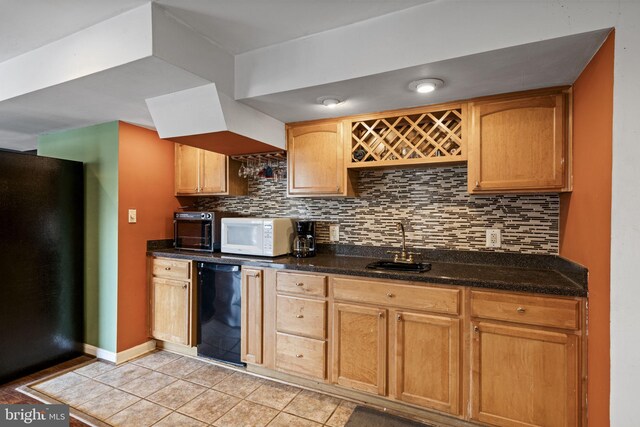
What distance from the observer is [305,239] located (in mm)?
2834

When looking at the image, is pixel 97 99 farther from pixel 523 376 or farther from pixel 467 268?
pixel 523 376

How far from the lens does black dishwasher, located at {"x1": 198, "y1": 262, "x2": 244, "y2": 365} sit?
2.71 metres

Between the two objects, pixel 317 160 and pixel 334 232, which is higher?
pixel 317 160

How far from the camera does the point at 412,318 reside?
81.3 inches

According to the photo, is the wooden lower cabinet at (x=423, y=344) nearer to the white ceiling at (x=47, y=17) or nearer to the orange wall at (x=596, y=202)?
the orange wall at (x=596, y=202)

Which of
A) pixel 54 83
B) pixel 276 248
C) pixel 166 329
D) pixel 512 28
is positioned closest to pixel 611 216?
pixel 512 28

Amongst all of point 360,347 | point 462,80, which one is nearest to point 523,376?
point 360,347

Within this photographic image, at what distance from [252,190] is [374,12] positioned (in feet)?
6.71

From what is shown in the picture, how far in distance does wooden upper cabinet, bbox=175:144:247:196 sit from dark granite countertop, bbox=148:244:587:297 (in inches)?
25.2

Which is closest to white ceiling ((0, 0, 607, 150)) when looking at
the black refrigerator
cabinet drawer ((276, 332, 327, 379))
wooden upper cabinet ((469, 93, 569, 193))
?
wooden upper cabinet ((469, 93, 569, 193))

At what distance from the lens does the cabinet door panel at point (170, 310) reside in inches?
116

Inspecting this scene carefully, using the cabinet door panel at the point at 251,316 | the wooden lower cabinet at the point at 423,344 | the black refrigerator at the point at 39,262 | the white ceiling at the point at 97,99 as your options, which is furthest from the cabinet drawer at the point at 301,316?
the black refrigerator at the point at 39,262

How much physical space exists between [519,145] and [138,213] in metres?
3.08

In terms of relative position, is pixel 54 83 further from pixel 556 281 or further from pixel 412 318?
pixel 556 281
